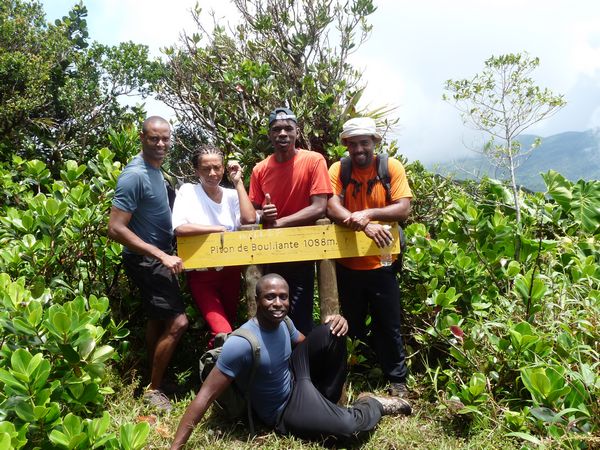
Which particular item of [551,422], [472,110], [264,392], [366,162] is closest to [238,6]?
[472,110]

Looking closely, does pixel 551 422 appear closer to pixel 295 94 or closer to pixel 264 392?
pixel 264 392

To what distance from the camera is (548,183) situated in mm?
6109

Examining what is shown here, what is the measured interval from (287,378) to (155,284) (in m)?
1.16

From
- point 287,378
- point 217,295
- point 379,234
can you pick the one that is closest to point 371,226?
point 379,234

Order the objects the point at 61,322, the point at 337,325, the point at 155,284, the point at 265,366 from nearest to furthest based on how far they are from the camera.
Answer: the point at 61,322
the point at 265,366
the point at 337,325
the point at 155,284

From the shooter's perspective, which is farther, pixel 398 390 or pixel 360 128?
pixel 398 390

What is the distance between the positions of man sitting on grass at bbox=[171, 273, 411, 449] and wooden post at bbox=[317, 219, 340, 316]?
0.37 ft

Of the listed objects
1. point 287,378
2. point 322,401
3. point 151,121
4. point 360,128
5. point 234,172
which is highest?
point 151,121

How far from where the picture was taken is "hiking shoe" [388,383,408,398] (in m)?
4.02

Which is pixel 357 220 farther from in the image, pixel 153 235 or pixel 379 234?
pixel 153 235

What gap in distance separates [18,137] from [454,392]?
7.43 m

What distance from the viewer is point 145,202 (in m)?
3.73

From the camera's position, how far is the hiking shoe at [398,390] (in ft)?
13.2

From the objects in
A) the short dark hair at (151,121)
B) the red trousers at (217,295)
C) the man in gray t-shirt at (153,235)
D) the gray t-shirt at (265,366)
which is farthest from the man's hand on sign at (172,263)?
the short dark hair at (151,121)
